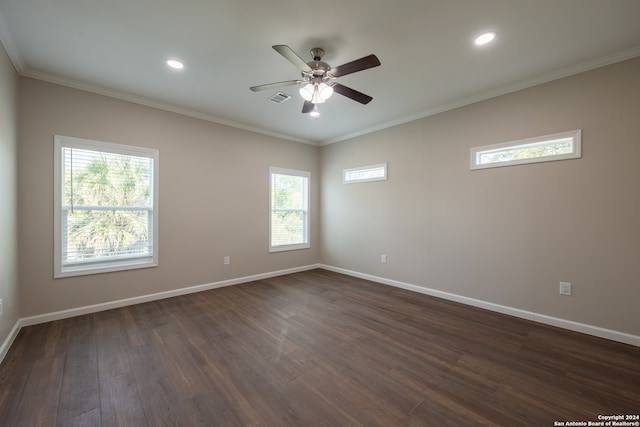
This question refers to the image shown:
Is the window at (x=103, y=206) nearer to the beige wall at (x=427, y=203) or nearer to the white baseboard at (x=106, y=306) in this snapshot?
the beige wall at (x=427, y=203)

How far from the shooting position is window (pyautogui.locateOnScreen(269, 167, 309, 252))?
5.12 metres

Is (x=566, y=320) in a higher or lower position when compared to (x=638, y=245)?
lower

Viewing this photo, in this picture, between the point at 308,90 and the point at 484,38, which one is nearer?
the point at 484,38

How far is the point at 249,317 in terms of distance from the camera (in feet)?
10.3

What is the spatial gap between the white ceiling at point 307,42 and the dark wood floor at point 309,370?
112 inches

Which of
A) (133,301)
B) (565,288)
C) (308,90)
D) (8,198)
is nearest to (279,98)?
(308,90)

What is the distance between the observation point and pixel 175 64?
8.99 ft

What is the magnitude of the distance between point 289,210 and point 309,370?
141 inches

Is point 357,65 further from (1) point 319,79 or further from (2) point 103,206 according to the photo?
(2) point 103,206

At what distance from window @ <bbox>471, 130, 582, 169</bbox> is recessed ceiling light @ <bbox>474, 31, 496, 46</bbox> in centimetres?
139

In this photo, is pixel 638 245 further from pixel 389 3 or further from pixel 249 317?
pixel 249 317

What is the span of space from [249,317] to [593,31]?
14.4 ft

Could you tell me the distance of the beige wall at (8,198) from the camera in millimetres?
2301

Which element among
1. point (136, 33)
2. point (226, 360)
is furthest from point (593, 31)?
point (226, 360)
